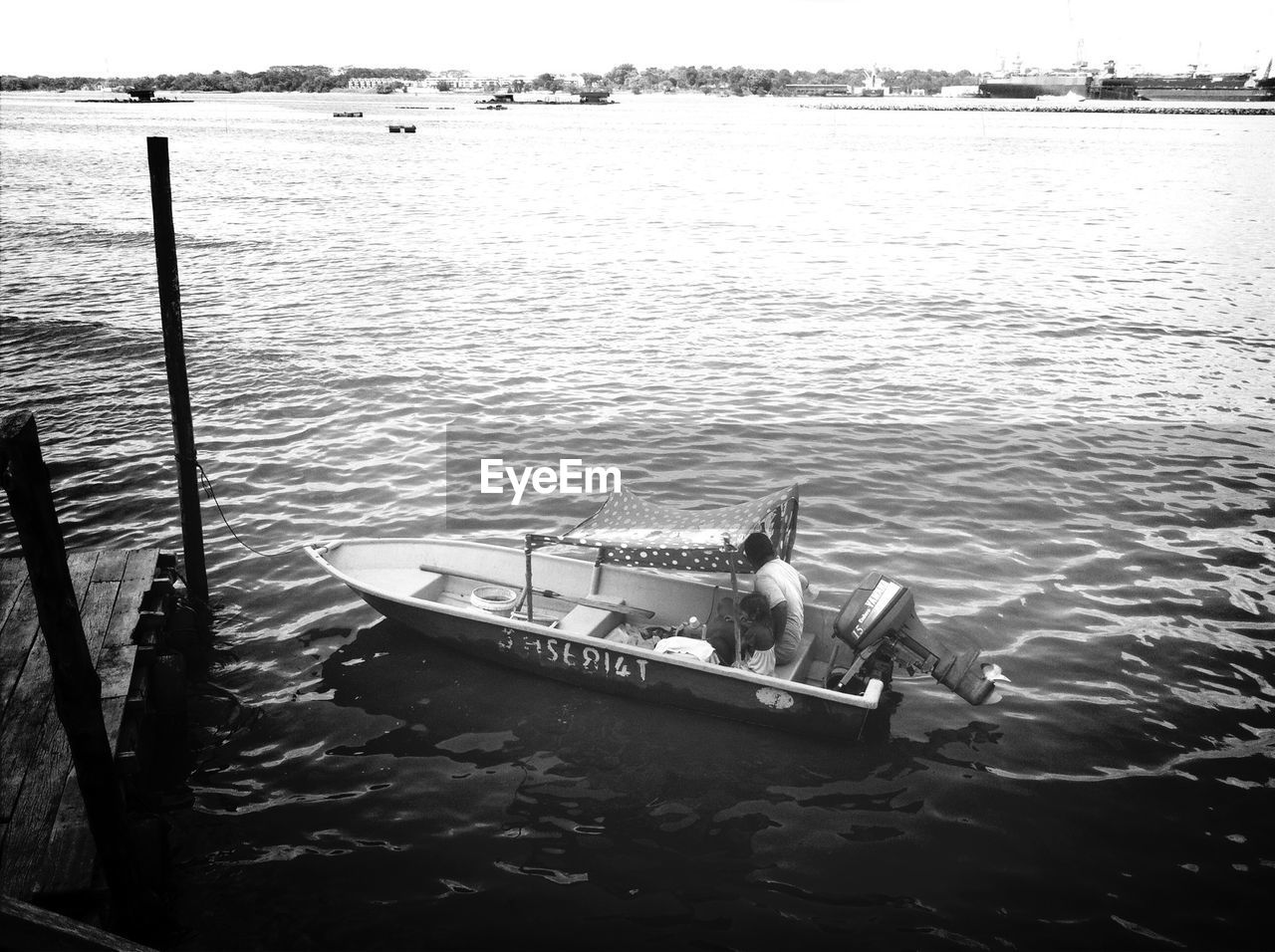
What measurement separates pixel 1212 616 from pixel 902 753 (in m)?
5.84

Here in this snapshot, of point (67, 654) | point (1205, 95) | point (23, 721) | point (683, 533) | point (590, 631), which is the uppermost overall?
point (1205, 95)

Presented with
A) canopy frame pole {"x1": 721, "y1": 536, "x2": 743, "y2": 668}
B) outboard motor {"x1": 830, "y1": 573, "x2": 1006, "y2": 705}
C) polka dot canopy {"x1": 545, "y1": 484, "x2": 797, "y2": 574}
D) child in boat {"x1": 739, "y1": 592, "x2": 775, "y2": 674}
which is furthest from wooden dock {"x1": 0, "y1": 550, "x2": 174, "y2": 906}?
outboard motor {"x1": 830, "y1": 573, "x2": 1006, "y2": 705}

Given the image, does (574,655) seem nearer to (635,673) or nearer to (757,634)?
(635,673)

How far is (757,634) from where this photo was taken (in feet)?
34.8

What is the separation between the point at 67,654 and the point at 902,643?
8.27 meters

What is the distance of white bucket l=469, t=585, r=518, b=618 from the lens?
12.3 m

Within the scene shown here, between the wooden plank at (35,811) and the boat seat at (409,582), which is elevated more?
the wooden plank at (35,811)

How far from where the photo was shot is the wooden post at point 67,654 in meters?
6.77

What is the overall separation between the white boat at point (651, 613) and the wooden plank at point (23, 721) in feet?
11.8

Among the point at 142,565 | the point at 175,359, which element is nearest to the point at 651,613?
the point at 142,565

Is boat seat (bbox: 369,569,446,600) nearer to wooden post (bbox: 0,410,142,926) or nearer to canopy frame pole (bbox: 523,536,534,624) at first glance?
canopy frame pole (bbox: 523,536,534,624)

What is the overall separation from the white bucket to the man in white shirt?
344 centimetres

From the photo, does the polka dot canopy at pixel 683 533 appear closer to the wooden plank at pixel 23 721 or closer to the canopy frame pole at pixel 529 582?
the canopy frame pole at pixel 529 582

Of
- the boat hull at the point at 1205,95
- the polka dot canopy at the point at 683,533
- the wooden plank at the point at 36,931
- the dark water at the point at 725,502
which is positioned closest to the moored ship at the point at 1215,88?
the boat hull at the point at 1205,95
